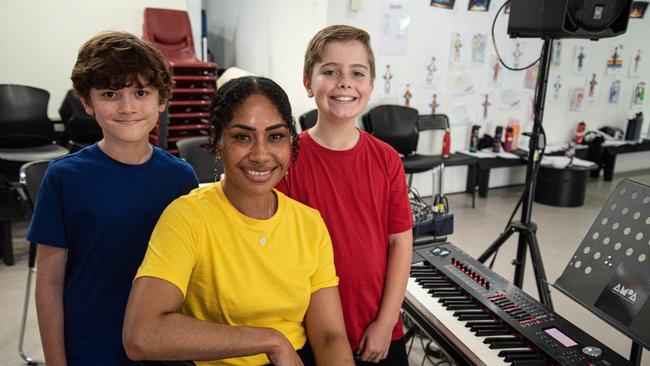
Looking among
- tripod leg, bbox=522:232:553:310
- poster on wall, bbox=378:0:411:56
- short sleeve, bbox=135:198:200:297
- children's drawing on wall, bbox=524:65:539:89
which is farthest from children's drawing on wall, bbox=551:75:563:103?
short sleeve, bbox=135:198:200:297

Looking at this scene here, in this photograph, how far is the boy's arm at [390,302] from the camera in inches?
55.2

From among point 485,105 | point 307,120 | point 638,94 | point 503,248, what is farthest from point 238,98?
point 638,94

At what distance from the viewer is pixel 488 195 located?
5.52 m

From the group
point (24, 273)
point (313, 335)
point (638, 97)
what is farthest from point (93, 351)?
point (638, 97)

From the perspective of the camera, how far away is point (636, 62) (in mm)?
6195

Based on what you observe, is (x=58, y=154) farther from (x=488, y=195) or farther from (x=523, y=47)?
(x=523, y=47)

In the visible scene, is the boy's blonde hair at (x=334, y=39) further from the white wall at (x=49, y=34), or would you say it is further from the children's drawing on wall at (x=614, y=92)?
the children's drawing on wall at (x=614, y=92)

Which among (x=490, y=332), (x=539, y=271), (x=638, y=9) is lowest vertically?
(x=539, y=271)

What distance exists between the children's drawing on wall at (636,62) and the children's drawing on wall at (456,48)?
2618 millimetres

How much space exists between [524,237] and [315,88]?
1.48 meters

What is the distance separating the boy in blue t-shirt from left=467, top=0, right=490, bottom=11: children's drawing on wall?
14.3 feet

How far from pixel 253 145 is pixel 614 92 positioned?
20.9 ft

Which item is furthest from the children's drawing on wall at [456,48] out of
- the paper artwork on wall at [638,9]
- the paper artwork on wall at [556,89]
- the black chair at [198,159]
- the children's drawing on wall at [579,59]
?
the black chair at [198,159]

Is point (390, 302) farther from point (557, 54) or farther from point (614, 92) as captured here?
point (614, 92)
